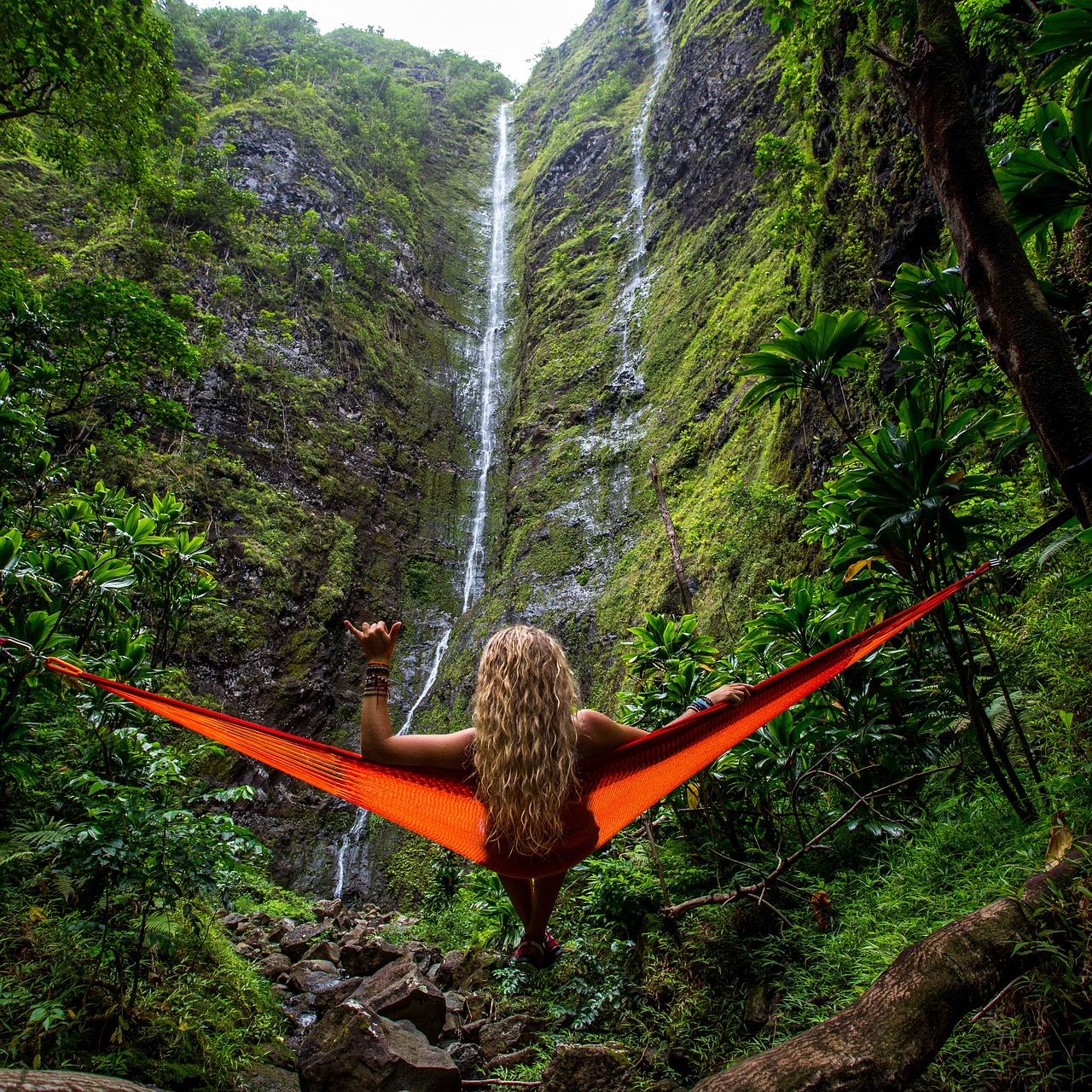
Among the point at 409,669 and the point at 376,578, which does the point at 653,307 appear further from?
the point at 409,669

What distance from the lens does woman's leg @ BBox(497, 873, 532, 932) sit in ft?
5.42

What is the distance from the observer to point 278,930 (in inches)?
134

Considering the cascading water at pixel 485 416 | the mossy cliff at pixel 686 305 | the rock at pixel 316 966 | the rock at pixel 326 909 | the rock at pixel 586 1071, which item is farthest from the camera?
the cascading water at pixel 485 416

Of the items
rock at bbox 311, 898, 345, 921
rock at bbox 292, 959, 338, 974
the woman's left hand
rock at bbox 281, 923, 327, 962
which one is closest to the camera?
the woman's left hand

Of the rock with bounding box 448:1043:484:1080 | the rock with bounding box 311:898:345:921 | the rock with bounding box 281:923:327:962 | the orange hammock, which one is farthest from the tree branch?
the rock with bounding box 311:898:345:921

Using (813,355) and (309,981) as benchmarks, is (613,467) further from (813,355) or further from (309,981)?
(309,981)

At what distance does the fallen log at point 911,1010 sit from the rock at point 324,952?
113 inches

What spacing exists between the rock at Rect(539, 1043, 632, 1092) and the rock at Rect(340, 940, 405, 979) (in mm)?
1703

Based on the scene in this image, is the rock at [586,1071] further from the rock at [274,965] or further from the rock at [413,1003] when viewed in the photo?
the rock at [274,965]

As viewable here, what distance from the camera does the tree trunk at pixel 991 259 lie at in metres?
1.07

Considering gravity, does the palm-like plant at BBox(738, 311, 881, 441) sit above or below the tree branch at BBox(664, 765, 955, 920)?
above

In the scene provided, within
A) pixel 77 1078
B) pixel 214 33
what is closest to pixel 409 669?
pixel 77 1078

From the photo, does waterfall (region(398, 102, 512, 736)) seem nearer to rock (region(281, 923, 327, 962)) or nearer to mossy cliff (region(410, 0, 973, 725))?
mossy cliff (region(410, 0, 973, 725))

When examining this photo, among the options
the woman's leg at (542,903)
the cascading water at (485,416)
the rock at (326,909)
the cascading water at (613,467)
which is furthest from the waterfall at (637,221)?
the woman's leg at (542,903)
